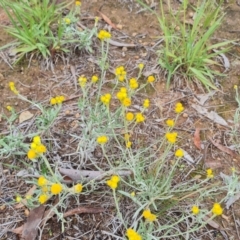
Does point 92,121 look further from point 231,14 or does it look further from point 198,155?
point 231,14

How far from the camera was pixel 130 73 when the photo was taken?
2.29 metres

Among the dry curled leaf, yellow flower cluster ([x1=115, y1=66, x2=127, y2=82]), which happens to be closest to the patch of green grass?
the dry curled leaf

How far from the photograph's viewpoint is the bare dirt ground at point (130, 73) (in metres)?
1.76

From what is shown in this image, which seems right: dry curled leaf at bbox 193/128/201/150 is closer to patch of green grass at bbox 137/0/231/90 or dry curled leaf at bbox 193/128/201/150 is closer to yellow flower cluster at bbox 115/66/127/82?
patch of green grass at bbox 137/0/231/90

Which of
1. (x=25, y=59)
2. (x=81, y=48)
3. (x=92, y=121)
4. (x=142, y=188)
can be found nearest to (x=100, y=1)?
(x=81, y=48)

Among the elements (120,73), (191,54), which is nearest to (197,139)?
(191,54)

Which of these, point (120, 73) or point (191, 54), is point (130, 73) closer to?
point (191, 54)

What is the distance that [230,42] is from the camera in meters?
2.45

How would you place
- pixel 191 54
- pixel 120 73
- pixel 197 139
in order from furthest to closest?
1. pixel 191 54
2. pixel 197 139
3. pixel 120 73

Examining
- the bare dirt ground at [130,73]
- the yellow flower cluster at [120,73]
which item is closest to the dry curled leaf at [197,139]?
the bare dirt ground at [130,73]

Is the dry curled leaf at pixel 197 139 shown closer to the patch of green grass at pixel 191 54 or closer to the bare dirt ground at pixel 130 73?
the bare dirt ground at pixel 130 73

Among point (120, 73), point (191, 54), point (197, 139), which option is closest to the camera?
point (120, 73)

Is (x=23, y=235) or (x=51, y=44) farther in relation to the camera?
(x=51, y=44)

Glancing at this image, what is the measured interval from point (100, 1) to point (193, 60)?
2.30 feet
